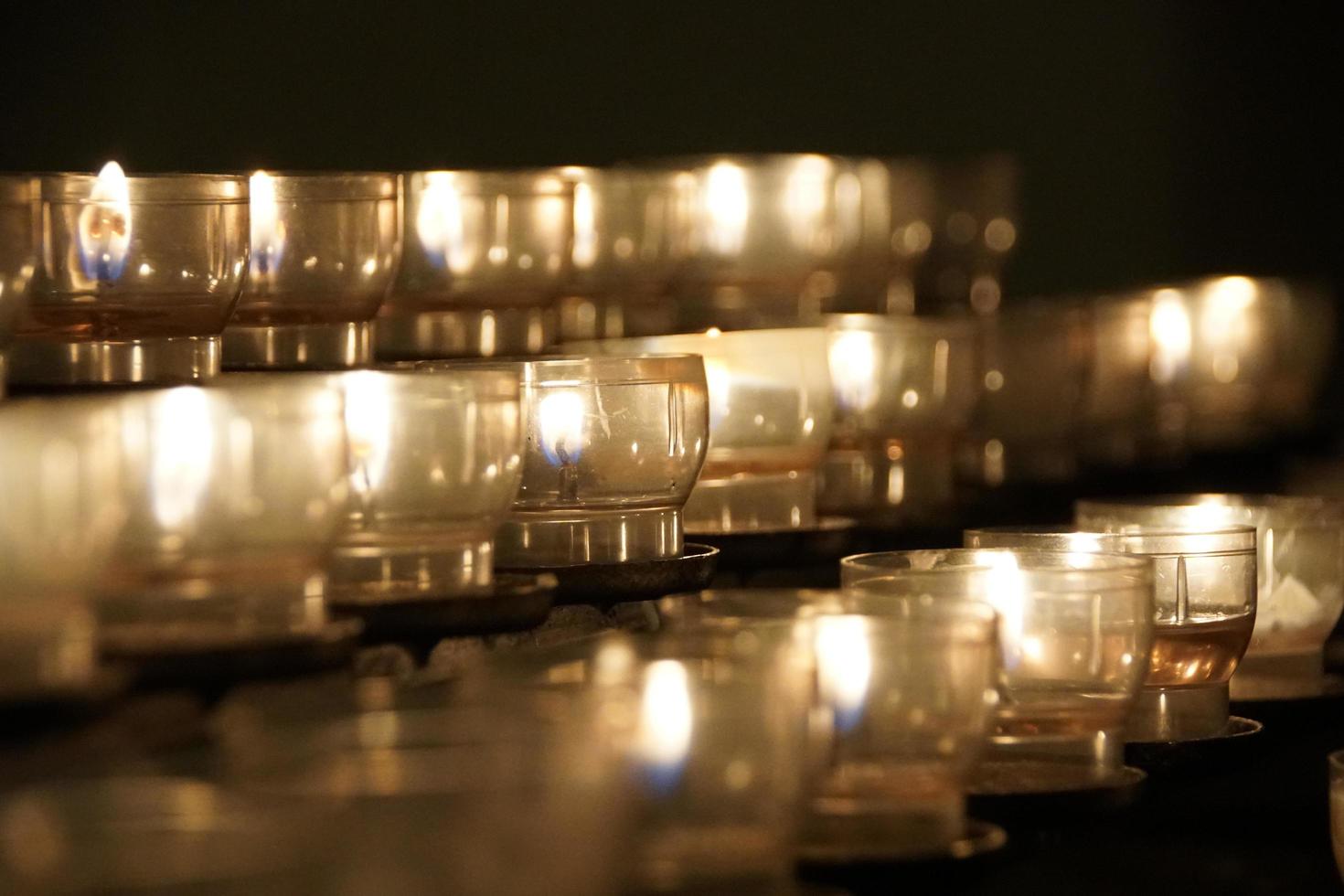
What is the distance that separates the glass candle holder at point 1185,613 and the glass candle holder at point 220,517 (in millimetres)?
329

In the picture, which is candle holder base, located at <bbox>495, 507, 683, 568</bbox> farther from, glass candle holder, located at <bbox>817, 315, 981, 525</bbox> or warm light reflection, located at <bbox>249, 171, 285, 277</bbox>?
glass candle holder, located at <bbox>817, 315, 981, 525</bbox>

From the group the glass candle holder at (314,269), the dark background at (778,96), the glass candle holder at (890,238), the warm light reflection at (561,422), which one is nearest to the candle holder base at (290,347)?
the glass candle holder at (314,269)

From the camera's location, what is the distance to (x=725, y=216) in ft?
4.58

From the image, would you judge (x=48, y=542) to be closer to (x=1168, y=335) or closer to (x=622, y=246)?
(x=622, y=246)

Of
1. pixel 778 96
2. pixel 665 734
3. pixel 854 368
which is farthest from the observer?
pixel 778 96

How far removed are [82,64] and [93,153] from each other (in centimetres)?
8

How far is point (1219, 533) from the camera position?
3.08ft

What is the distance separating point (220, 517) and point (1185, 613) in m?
0.43

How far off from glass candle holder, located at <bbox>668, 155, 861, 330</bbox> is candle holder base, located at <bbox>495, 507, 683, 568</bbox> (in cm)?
46

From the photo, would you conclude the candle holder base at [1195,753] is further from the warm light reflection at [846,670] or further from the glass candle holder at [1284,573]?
the warm light reflection at [846,670]

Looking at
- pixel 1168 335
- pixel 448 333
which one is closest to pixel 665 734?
pixel 448 333

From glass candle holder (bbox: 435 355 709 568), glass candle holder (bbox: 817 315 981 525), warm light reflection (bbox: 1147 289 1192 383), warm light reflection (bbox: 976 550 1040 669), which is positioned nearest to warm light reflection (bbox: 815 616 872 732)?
warm light reflection (bbox: 976 550 1040 669)

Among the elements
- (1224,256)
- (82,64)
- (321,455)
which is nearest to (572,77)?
(82,64)

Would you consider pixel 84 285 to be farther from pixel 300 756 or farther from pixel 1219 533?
pixel 1219 533
